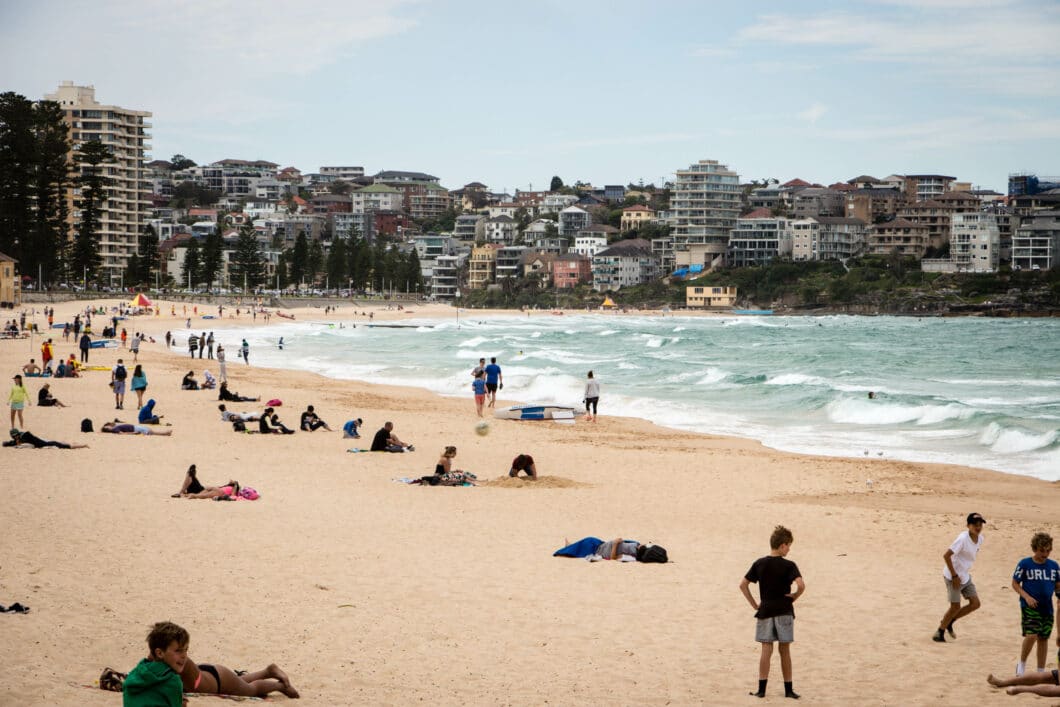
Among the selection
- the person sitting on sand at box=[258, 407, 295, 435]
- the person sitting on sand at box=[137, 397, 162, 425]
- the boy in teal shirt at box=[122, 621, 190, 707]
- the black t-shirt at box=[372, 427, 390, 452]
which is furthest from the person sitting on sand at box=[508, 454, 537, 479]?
the boy in teal shirt at box=[122, 621, 190, 707]

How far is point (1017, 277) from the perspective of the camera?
4970 inches

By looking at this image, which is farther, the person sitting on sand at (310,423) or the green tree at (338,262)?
the green tree at (338,262)

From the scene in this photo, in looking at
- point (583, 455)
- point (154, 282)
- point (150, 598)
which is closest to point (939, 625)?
point (150, 598)

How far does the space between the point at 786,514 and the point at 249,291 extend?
108 meters

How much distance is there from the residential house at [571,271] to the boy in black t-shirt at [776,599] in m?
148

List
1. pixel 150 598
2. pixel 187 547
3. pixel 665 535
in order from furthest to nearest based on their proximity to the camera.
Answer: pixel 665 535 < pixel 187 547 < pixel 150 598

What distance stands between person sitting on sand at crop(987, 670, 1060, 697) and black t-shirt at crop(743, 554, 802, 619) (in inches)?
66.0

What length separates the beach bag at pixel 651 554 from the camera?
35.7 feet

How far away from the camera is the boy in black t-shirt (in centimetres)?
704

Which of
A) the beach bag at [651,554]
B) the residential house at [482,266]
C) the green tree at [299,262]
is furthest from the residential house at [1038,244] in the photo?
the beach bag at [651,554]

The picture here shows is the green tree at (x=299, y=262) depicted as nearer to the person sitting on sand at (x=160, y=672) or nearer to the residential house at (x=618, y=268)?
the residential house at (x=618, y=268)

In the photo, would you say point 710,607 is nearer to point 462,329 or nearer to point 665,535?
point 665,535

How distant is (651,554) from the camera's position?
35.8 ft

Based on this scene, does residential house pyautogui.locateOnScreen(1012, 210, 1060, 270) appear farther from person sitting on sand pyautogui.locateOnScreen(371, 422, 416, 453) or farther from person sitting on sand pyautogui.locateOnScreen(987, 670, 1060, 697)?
person sitting on sand pyautogui.locateOnScreen(987, 670, 1060, 697)
